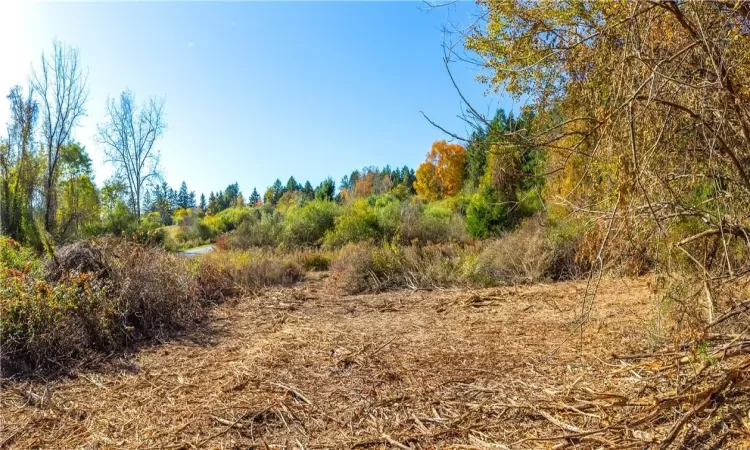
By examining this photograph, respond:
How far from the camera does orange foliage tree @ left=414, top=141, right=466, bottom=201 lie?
38.5m

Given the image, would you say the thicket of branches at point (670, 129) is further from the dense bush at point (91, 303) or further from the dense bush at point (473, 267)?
A: the dense bush at point (91, 303)

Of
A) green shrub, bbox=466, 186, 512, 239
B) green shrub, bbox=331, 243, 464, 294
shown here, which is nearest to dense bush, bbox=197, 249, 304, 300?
green shrub, bbox=331, 243, 464, 294

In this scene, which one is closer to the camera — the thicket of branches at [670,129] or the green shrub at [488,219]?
the thicket of branches at [670,129]

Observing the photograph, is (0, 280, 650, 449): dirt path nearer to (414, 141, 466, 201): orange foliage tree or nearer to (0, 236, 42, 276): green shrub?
(0, 236, 42, 276): green shrub

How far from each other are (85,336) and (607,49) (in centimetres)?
487

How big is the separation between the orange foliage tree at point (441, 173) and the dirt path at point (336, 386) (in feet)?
111

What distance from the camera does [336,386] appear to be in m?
3.06

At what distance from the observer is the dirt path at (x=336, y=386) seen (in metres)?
2.41

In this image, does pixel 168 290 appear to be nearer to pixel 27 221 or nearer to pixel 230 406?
pixel 230 406

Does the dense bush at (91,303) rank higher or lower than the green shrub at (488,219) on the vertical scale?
lower

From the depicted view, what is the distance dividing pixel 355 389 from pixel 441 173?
3796 cm

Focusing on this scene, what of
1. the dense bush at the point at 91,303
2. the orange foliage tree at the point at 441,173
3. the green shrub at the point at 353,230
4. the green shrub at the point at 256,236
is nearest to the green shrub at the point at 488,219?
the green shrub at the point at 353,230

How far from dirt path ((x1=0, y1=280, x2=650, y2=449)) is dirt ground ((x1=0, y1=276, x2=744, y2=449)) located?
11 millimetres

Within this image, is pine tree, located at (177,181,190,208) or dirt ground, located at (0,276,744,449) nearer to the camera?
dirt ground, located at (0,276,744,449)
